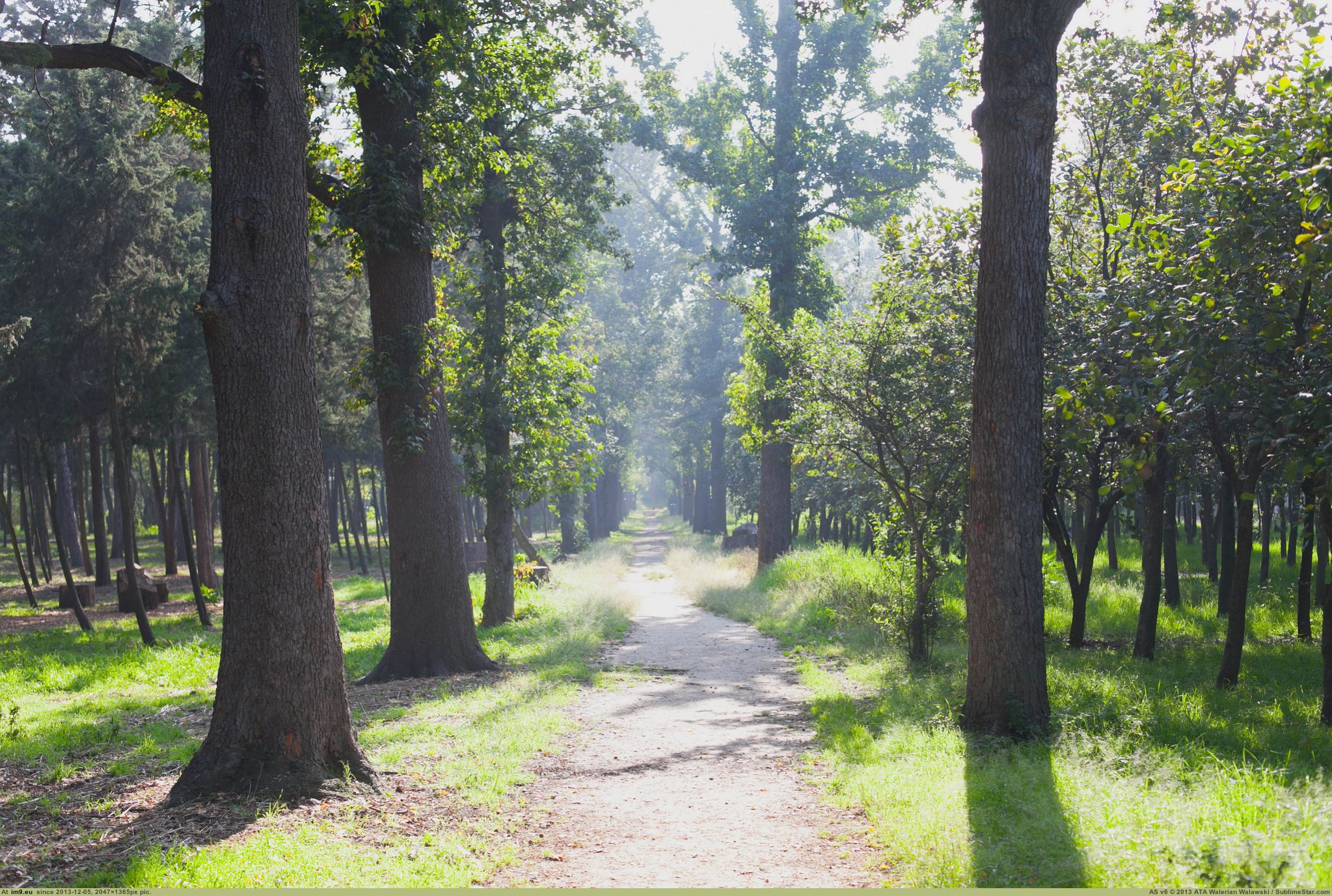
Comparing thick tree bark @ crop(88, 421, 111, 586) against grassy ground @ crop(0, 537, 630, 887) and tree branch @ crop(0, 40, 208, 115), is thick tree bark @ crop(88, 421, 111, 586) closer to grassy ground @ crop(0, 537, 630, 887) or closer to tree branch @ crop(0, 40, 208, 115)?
grassy ground @ crop(0, 537, 630, 887)

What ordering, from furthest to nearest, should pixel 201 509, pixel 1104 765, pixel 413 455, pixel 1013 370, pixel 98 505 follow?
pixel 201 509
pixel 98 505
pixel 413 455
pixel 1013 370
pixel 1104 765

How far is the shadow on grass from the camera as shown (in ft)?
15.2

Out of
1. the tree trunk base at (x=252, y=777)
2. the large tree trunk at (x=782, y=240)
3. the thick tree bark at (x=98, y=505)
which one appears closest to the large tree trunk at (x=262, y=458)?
the tree trunk base at (x=252, y=777)

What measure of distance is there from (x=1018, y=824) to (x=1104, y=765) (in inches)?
55.9

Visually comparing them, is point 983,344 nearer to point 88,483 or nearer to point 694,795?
point 694,795

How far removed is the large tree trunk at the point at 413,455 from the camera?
11.4 metres

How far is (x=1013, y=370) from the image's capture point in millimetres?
8078

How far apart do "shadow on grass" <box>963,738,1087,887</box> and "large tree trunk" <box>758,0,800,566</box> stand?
725 inches

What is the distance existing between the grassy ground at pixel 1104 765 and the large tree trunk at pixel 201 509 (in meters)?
16.7

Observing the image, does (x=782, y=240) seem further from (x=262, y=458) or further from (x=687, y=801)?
(x=262, y=458)

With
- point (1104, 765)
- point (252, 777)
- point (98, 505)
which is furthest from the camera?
point (98, 505)

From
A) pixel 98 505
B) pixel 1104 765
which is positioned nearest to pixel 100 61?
pixel 1104 765

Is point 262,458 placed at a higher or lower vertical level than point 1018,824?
higher

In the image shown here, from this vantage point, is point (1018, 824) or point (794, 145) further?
point (794, 145)
